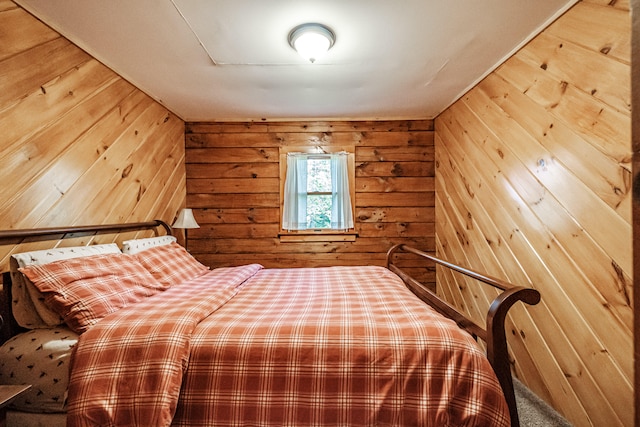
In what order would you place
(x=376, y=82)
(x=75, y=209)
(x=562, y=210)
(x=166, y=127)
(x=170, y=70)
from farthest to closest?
(x=166, y=127)
(x=376, y=82)
(x=170, y=70)
(x=75, y=209)
(x=562, y=210)

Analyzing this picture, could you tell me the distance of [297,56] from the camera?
206 centimetres

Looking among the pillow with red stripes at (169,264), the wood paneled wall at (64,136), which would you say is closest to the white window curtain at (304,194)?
the pillow with red stripes at (169,264)

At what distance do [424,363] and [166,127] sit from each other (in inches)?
124

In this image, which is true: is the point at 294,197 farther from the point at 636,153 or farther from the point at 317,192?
the point at 636,153

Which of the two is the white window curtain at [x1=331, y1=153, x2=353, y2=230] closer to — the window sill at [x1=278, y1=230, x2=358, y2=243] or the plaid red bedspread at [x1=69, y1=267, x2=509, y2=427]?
the window sill at [x1=278, y1=230, x2=358, y2=243]

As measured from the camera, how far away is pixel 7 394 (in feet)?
3.29

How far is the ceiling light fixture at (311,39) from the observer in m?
1.72

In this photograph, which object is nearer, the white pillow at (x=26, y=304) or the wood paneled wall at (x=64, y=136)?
the white pillow at (x=26, y=304)

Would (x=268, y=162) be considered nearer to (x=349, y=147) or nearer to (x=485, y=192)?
(x=349, y=147)

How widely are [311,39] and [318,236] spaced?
2.13 metres

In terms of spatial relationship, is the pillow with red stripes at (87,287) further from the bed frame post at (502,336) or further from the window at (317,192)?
the window at (317,192)

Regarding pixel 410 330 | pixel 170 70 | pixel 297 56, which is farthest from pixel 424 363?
pixel 170 70

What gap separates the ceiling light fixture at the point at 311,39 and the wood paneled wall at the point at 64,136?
4.69 ft

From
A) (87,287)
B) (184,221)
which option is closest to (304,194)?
(184,221)
